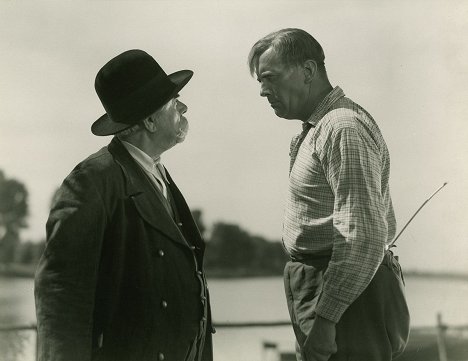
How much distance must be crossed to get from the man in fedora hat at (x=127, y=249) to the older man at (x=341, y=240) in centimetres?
35

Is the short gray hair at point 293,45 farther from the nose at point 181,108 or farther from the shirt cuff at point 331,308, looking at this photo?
the shirt cuff at point 331,308

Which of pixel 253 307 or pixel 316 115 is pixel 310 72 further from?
pixel 253 307

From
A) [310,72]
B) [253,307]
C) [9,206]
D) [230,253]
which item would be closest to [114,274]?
[310,72]

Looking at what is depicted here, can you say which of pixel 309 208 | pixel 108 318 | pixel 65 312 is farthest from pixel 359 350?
pixel 65 312

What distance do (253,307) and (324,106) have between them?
2239 centimetres

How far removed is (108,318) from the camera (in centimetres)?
166

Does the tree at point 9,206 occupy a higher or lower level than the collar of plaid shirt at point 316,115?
higher

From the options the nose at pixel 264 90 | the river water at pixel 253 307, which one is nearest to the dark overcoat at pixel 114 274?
the nose at pixel 264 90

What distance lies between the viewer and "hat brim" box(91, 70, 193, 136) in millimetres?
1909

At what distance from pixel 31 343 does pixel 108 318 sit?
6.81 ft

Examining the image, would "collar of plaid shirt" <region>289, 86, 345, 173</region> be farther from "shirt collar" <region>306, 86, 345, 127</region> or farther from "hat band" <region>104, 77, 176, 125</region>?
"hat band" <region>104, 77, 176, 125</region>

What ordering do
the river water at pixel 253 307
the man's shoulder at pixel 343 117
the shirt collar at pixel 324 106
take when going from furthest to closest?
1. the river water at pixel 253 307
2. the shirt collar at pixel 324 106
3. the man's shoulder at pixel 343 117

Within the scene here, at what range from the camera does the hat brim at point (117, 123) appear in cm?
191

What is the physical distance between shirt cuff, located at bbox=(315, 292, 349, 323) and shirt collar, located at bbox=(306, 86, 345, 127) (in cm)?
56
